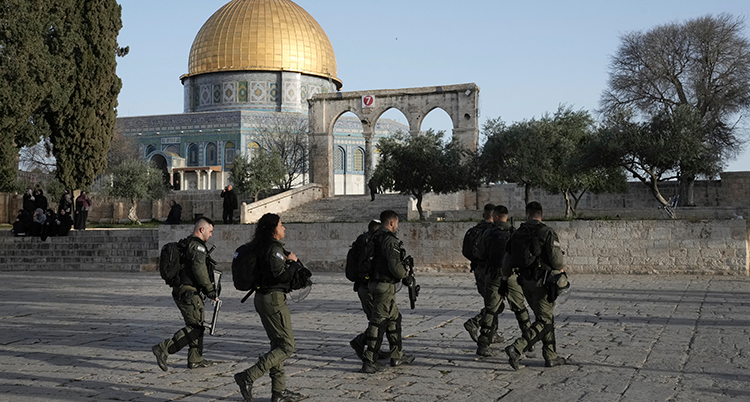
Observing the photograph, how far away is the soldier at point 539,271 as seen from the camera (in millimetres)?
5871

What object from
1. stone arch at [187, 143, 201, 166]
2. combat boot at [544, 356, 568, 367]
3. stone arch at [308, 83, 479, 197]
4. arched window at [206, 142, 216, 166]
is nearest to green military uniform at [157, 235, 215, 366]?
combat boot at [544, 356, 568, 367]

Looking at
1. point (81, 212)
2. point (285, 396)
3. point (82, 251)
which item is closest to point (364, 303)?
point (285, 396)

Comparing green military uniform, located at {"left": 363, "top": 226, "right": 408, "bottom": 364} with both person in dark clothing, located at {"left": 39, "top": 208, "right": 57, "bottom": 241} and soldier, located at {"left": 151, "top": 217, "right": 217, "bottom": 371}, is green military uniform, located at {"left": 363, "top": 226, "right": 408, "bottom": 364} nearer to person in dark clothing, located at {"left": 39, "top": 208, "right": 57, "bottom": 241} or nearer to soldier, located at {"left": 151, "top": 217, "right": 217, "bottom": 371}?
soldier, located at {"left": 151, "top": 217, "right": 217, "bottom": 371}

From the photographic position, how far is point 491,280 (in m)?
6.68

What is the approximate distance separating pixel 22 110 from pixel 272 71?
33827mm

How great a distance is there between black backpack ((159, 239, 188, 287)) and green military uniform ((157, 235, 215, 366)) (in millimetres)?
48

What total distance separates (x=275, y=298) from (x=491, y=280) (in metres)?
2.48

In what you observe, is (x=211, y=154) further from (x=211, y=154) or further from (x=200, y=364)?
(x=200, y=364)

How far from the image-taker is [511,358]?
5.73 meters

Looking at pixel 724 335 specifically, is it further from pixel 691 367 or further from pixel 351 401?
pixel 351 401

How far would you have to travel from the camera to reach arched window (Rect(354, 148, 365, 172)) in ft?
169

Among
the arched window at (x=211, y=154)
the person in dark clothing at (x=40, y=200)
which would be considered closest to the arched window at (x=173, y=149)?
the arched window at (x=211, y=154)

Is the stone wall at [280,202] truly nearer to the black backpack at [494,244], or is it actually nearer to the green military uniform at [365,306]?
the black backpack at [494,244]

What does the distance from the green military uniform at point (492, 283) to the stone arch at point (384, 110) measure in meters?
23.2
